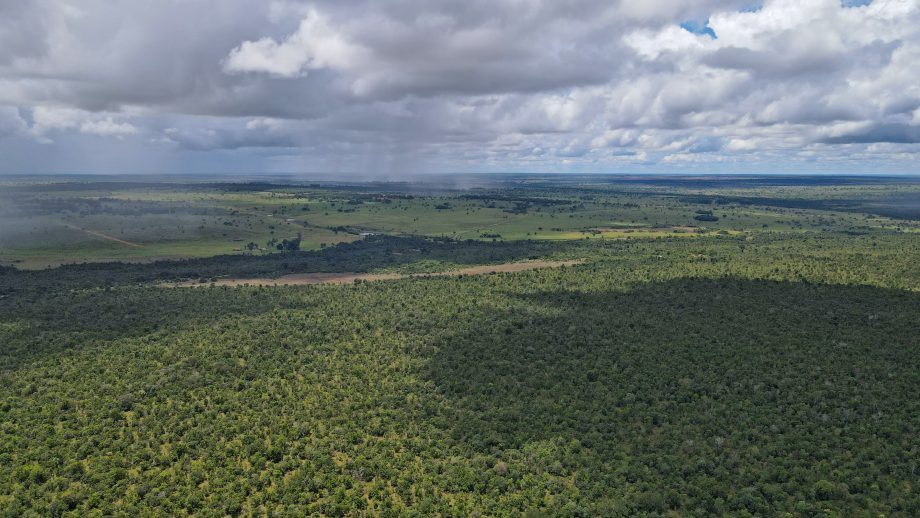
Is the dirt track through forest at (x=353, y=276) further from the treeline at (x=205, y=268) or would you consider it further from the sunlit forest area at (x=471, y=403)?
the sunlit forest area at (x=471, y=403)

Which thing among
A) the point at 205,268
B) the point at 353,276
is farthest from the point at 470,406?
the point at 205,268

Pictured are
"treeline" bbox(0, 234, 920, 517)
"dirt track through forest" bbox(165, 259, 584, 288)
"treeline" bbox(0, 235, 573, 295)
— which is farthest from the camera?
"treeline" bbox(0, 235, 573, 295)

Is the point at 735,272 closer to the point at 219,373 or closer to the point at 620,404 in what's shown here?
the point at 620,404

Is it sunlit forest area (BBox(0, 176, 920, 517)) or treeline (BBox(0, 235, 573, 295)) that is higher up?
treeline (BBox(0, 235, 573, 295))

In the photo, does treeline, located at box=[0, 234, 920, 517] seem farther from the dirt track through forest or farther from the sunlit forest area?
the dirt track through forest

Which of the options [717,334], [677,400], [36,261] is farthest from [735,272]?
[36,261]

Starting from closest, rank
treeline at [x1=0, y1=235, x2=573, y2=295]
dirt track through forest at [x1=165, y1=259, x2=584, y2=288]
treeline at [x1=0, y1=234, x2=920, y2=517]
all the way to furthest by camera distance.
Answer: treeline at [x1=0, y1=234, x2=920, y2=517]
dirt track through forest at [x1=165, y1=259, x2=584, y2=288]
treeline at [x1=0, y1=235, x2=573, y2=295]

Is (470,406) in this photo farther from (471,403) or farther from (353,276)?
(353,276)

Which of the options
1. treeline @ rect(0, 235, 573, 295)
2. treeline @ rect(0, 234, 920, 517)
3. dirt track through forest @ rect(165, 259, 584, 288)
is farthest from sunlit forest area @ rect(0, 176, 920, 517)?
treeline @ rect(0, 235, 573, 295)

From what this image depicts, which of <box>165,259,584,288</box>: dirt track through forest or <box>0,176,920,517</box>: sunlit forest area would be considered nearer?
<box>0,176,920,517</box>: sunlit forest area
